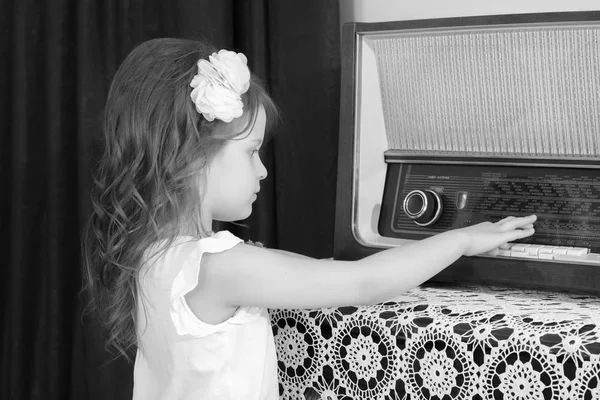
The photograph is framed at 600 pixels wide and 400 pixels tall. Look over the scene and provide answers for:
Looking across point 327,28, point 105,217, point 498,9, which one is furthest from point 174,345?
point 498,9

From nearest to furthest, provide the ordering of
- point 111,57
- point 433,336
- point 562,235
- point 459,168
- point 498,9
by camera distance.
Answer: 1. point 433,336
2. point 562,235
3. point 459,168
4. point 498,9
5. point 111,57

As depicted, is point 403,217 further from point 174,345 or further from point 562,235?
point 174,345

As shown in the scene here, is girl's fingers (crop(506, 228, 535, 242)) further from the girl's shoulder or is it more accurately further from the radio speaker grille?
the girl's shoulder

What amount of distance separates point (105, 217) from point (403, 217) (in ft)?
1.52

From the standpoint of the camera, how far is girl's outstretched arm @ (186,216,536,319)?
1.12 meters

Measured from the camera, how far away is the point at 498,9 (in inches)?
59.9

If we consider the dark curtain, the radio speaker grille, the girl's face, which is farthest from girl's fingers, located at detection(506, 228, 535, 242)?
the dark curtain

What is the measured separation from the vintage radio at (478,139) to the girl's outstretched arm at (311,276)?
12 cm

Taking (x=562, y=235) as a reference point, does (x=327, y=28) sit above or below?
above

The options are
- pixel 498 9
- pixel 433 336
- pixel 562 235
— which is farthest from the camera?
pixel 498 9

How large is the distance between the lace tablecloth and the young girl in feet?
0.16

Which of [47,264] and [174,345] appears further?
[47,264]

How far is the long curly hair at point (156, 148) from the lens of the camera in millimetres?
1175

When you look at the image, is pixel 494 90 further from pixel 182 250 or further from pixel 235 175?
pixel 182 250
